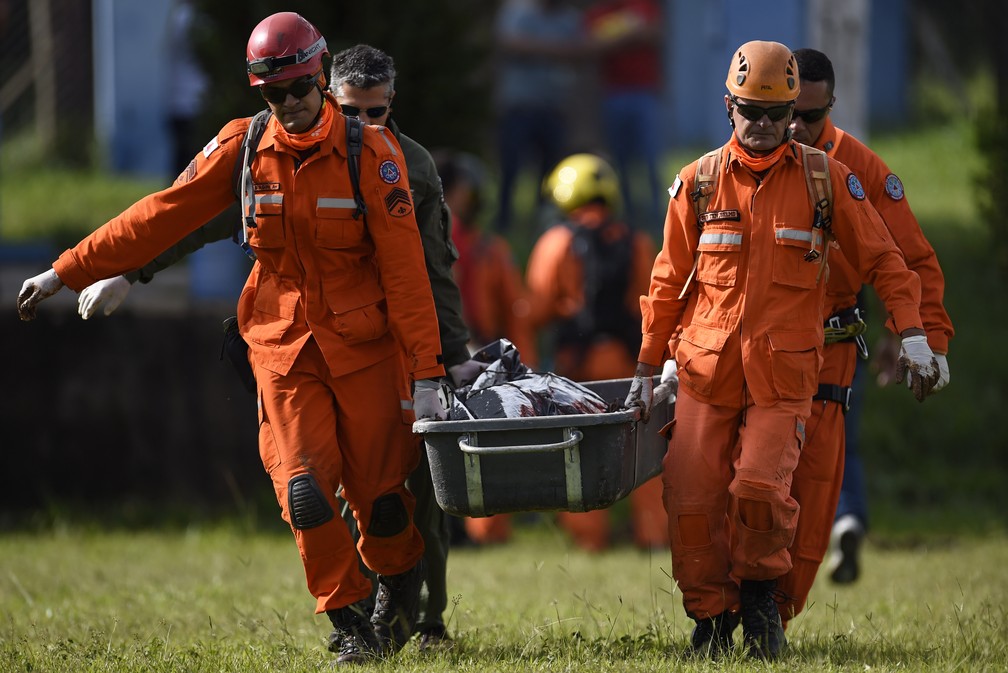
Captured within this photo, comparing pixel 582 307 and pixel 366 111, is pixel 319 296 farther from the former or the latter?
pixel 582 307

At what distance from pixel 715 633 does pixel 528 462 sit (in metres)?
1.11

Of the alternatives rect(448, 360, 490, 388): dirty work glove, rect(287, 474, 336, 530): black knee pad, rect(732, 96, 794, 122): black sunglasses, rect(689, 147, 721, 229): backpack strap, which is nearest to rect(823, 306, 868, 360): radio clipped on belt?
rect(689, 147, 721, 229): backpack strap

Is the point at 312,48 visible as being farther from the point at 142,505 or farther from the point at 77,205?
the point at 77,205

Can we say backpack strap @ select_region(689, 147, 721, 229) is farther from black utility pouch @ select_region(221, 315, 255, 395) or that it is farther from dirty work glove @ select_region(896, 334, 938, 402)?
black utility pouch @ select_region(221, 315, 255, 395)

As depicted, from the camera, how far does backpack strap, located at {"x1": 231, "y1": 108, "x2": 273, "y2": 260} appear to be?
5.68m

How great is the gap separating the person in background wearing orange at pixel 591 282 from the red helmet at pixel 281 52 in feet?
17.9

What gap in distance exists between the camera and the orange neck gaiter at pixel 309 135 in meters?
5.62

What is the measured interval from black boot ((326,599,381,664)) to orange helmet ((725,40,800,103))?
237cm

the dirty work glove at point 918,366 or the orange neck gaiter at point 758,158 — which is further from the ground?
the orange neck gaiter at point 758,158

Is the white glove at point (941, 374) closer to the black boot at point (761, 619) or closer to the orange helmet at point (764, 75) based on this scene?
the black boot at point (761, 619)

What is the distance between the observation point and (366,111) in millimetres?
6328

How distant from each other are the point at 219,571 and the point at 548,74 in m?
7.67

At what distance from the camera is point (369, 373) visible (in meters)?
5.80

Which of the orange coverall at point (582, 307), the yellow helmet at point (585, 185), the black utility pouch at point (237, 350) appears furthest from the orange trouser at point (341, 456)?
the yellow helmet at point (585, 185)
